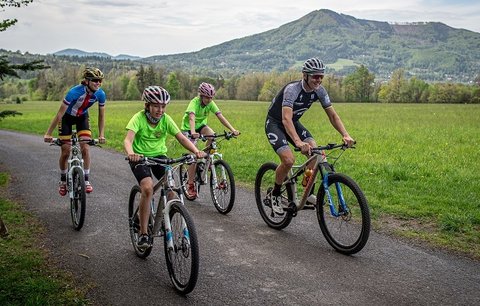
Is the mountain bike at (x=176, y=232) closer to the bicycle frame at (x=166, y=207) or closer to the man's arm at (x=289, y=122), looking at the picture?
the bicycle frame at (x=166, y=207)

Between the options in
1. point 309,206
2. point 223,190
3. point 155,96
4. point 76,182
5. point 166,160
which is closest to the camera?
point 166,160

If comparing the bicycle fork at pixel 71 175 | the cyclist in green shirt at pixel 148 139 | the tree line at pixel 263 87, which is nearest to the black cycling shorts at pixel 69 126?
the bicycle fork at pixel 71 175

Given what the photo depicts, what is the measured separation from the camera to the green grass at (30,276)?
15.5 feet

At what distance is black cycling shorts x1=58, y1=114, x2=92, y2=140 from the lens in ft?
27.8

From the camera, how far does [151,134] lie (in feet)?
19.7

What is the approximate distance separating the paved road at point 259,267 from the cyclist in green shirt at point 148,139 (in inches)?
28.8

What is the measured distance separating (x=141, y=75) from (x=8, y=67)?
94.8 m

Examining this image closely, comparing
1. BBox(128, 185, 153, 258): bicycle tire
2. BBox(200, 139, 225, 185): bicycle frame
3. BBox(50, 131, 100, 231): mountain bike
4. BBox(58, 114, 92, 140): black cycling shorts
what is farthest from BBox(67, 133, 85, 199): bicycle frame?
BBox(200, 139, 225, 185): bicycle frame

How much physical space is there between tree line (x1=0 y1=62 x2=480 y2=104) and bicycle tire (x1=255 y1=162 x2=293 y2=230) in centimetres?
8580

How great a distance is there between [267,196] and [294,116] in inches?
57.6

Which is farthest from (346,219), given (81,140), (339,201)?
(81,140)

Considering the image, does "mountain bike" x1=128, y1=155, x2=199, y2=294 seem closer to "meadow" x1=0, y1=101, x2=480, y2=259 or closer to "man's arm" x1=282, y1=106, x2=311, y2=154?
"man's arm" x1=282, y1=106, x2=311, y2=154

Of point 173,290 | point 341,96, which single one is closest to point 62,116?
point 173,290

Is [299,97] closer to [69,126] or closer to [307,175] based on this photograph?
[307,175]
